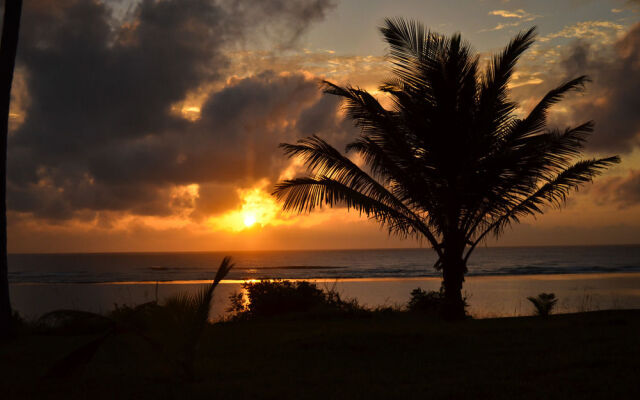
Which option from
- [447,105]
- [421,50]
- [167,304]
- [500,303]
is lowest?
[500,303]

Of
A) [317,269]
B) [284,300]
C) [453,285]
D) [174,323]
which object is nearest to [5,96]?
[174,323]

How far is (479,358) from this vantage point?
7191 millimetres

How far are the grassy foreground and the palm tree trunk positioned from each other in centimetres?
120

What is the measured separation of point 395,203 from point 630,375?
668cm

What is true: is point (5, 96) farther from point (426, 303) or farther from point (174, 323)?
point (426, 303)

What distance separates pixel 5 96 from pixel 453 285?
10.2 meters

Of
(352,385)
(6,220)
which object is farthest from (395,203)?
(6,220)

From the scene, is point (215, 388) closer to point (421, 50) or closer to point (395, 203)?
point (395, 203)

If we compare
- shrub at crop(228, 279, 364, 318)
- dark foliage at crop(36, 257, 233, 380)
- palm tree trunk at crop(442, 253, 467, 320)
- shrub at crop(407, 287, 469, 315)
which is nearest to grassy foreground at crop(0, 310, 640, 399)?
dark foliage at crop(36, 257, 233, 380)

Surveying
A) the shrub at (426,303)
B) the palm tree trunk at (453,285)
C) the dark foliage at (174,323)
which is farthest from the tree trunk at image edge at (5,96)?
the shrub at (426,303)

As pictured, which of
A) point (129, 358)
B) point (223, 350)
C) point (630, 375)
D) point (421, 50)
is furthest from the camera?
point (421, 50)

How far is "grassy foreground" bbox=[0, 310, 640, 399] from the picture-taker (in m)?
5.51

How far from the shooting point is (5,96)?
9.98 meters

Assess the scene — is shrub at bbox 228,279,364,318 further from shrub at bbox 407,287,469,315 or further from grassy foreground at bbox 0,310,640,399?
grassy foreground at bbox 0,310,640,399
